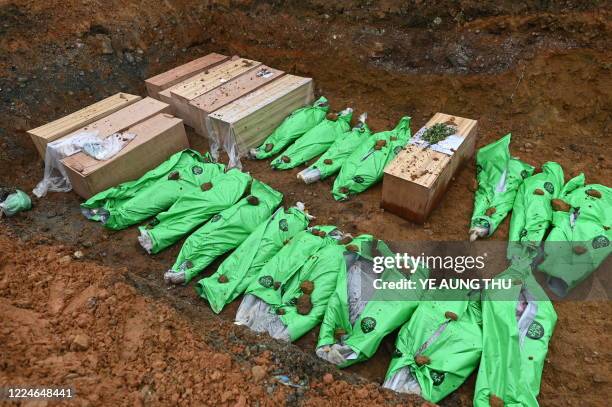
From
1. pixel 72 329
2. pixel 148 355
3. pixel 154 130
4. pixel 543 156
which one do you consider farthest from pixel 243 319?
pixel 543 156

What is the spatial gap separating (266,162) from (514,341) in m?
4.64

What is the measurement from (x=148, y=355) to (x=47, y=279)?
178 centimetres

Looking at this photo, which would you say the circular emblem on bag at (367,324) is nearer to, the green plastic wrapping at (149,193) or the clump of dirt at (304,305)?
the clump of dirt at (304,305)

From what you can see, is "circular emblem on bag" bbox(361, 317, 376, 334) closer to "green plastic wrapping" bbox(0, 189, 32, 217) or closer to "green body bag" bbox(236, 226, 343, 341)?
"green body bag" bbox(236, 226, 343, 341)

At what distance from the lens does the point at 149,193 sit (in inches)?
224

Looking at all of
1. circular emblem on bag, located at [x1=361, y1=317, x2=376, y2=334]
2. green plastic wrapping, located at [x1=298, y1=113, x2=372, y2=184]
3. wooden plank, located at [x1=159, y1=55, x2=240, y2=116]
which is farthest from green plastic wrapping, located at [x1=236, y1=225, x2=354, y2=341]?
wooden plank, located at [x1=159, y1=55, x2=240, y2=116]

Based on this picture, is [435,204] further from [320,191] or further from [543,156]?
[543,156]

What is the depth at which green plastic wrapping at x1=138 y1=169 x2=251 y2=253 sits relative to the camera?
5297mm

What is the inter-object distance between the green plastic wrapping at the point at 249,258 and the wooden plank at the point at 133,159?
97.2 inches

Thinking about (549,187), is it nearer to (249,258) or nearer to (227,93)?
(249,258)

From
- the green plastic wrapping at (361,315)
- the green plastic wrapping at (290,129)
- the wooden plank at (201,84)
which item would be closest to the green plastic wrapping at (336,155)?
the green plastic wrapping at (290,129)

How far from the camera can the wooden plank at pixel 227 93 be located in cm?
693

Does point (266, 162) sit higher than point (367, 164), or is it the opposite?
point (367, 164)

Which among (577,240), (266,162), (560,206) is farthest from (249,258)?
(560,206)
